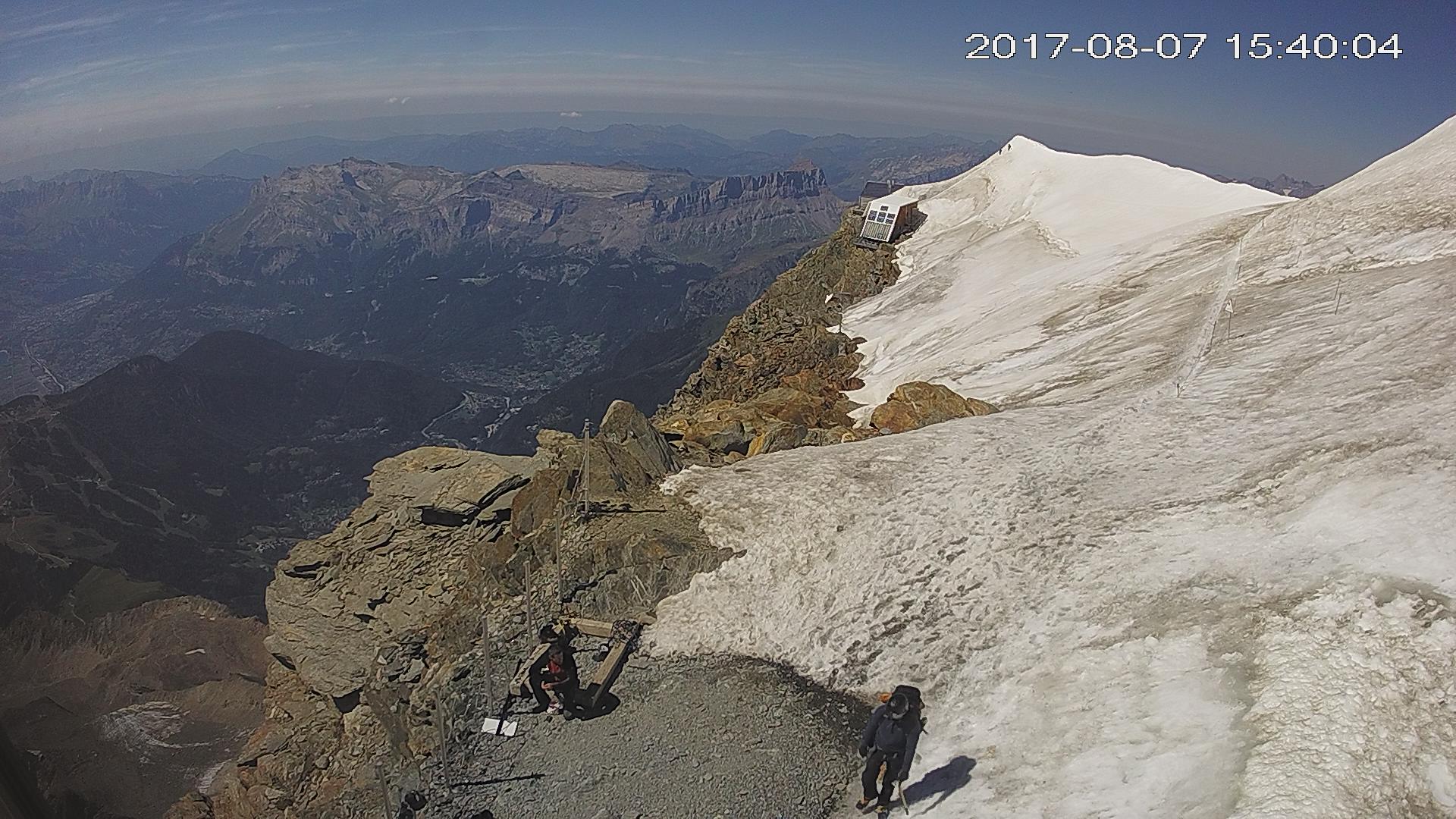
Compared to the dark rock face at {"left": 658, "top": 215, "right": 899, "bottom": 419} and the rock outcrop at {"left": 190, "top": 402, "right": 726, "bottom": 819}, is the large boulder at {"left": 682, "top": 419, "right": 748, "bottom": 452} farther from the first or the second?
the dark rock face at {"left": 658, "top": 215, "right": 899, "bottom": 419}

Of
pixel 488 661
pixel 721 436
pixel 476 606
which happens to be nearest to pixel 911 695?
pixel 488 661

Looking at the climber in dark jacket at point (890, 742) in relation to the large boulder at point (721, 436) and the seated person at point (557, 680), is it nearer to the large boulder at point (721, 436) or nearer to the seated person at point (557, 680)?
the seated person at point (557, 680)

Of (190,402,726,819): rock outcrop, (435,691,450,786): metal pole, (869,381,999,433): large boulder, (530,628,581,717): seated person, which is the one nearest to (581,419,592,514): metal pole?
(190,402,726,819): rock outcrop

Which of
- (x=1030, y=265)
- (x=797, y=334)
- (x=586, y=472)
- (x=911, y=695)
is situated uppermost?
(x=1030, y=265)

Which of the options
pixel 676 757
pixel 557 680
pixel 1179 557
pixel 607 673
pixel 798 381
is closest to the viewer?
pixel 676 757

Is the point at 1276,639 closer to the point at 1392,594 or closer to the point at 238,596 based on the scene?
the point at 1392,594

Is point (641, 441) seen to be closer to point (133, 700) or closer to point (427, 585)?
point (427, 585)
